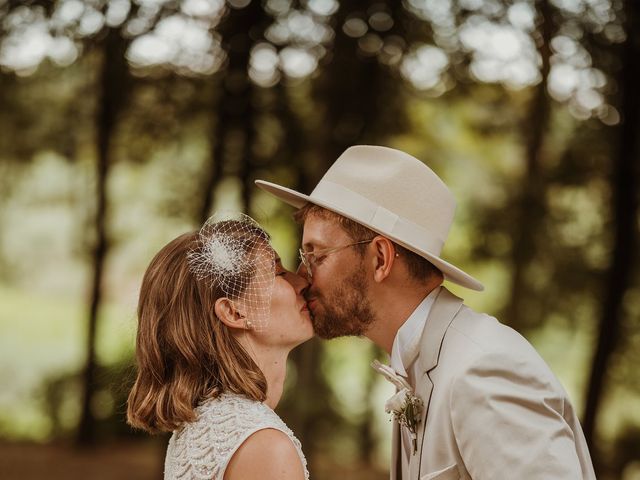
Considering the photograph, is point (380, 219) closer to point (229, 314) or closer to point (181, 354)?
point (229, 314)

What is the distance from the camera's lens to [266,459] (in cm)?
262

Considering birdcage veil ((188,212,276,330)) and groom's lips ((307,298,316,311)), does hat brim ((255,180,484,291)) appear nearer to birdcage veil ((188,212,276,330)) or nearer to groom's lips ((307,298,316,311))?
birdcage veil ((188,212,276,330))

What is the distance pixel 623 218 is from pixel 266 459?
816cm

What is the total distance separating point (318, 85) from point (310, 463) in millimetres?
4785

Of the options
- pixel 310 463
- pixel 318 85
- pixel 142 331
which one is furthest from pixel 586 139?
pixel 142 331

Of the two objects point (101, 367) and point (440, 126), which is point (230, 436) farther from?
point (101, 367)

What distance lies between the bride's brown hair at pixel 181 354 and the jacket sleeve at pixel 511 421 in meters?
0.73

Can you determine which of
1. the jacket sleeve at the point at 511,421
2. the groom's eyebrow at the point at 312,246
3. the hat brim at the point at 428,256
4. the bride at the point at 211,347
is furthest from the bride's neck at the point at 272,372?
the jacket sleeve at the point at 511,421

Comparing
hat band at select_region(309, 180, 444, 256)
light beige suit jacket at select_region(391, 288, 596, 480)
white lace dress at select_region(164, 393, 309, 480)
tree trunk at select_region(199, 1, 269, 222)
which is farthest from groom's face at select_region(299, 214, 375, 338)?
tree trunk at select_region(199, 1, 269, 222)

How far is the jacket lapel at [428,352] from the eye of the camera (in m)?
3.04

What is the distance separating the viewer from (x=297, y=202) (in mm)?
3742

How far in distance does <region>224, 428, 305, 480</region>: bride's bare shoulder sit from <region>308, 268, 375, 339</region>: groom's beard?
727 millimetres

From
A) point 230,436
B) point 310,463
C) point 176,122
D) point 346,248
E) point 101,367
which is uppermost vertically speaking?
point 346,248

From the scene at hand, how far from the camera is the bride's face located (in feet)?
10.4
